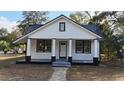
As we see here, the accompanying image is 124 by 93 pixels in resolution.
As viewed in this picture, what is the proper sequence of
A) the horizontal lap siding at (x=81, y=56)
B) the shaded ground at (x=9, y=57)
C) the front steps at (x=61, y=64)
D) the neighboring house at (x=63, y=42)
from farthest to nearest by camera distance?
the shaded ground at (x=9, y=57) < the horizontal lap siding at (x=81, y=56) < the neighboring house at (x=63, y=42) < the front steps at (x=61, y=64)

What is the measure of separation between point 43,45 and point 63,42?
1.57 meters

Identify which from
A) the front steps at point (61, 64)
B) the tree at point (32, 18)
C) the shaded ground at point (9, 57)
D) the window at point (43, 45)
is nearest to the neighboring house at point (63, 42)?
the window at point (43, 45)

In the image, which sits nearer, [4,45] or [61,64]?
[61,64]

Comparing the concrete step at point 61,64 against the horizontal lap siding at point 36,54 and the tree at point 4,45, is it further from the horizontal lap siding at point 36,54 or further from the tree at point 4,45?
the tree at point 4,45

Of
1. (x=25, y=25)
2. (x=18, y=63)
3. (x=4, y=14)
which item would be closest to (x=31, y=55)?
(x=18, y=63)

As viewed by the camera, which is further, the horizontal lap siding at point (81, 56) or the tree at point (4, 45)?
the tree at point (4, 45)

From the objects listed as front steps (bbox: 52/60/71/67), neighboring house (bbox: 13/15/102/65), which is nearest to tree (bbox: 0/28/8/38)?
neighboring house (bbox: 13/15/102/65)

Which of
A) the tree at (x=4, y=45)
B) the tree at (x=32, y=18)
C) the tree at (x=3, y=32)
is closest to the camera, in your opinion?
the tree at (x=3, y=32)

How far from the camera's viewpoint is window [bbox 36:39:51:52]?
73.7 feet

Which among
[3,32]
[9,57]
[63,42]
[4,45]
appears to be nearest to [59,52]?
[63,42]

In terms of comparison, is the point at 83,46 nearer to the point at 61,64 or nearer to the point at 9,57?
the point at 61,64

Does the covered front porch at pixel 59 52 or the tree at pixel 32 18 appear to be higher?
the tree at pixel 32 18

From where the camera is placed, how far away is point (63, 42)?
22.5 metres

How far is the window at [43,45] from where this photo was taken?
22469mm
